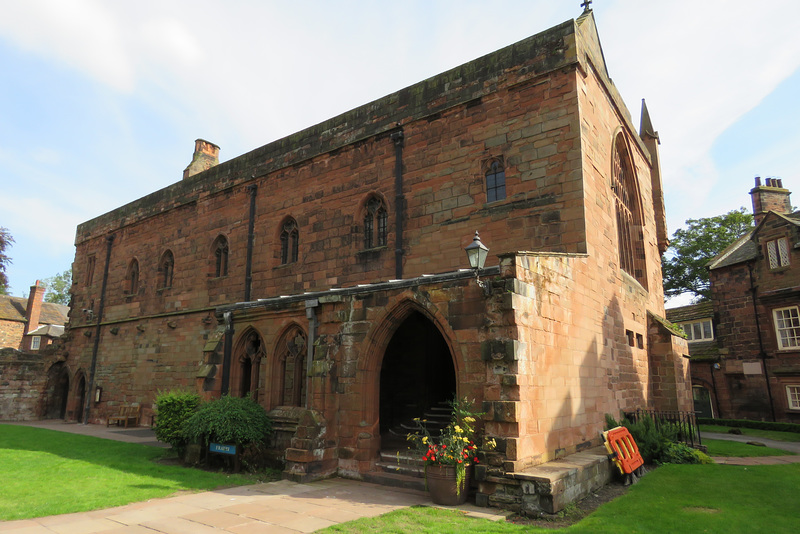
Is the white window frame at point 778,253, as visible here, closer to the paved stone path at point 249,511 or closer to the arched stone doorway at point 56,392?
the paved stone path at point 249,511

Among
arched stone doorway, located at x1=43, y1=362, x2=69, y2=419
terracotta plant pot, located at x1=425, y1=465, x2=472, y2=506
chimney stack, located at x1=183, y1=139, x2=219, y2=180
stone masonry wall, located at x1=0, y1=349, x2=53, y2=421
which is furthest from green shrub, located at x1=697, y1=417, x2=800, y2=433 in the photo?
stone masonry wall, located at x1=0, y1=349, x2=53, y2=421

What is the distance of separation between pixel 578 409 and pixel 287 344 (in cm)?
605

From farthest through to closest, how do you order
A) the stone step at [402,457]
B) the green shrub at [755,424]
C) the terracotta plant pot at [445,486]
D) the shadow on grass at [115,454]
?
the green shrub at [755,424] → the shadow on grass at [115,454] → the stone step at [402,457] → the terracotta plant pot at [445,486]

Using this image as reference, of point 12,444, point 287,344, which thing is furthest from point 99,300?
point 287,344

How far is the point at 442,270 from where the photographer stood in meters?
12.1

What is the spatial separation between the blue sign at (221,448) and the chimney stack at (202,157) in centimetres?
1723

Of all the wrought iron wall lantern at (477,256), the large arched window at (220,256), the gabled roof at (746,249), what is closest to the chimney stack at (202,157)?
the large arched window at (220,256)


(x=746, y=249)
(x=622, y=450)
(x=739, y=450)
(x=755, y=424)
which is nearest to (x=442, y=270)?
(x=622, y=450)

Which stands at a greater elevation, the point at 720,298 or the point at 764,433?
the point at 720,298

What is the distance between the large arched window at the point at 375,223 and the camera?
46.0 ft

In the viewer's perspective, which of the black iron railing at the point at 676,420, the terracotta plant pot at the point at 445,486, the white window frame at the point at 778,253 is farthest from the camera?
the white window frame at the point at 778,253

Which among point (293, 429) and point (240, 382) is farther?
point (240, 382)

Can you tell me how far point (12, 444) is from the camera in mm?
13328

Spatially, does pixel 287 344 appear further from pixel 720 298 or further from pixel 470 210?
pixel 720 298
